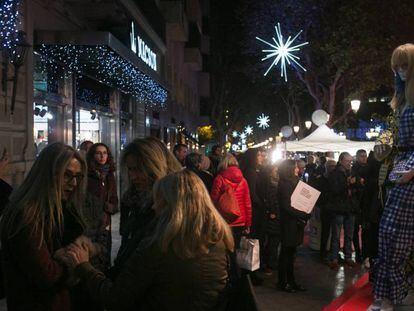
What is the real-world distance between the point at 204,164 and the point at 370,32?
16922 mm

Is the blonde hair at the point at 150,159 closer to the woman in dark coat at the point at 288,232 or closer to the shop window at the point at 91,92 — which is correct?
Result: the woman in dark coat at the point at 288,232

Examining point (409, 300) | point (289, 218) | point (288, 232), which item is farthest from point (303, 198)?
point (409, 300)

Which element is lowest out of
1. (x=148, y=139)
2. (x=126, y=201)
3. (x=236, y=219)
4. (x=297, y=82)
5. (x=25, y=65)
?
(x=236, y=219)

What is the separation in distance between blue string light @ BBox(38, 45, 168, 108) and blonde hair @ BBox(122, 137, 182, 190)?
5.76 meters

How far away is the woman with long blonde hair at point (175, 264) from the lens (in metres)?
2.51

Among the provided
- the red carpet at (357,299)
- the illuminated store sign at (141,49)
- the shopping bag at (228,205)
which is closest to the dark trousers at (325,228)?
the shopping bag at (228,205)

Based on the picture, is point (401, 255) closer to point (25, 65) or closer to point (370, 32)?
point (25, 65)

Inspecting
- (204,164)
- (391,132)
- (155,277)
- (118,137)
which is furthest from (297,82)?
(155,277)

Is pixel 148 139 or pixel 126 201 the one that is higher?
pixel 148 139

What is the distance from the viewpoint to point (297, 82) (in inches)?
1356

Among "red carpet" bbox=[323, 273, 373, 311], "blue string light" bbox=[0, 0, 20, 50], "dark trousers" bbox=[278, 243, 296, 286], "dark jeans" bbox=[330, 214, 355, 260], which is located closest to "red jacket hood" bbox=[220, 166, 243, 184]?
"dark trousers" bbox=[278, 243, 296, 286]

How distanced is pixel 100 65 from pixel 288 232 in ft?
19.6

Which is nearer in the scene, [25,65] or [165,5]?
[25,65]

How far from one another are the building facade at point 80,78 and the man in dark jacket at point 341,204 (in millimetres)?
4469
